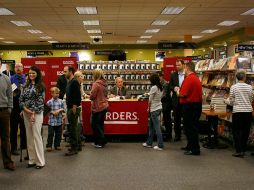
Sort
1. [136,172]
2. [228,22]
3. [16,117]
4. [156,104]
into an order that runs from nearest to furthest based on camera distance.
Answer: [136,172], [16,117], [156,104], [228,22]

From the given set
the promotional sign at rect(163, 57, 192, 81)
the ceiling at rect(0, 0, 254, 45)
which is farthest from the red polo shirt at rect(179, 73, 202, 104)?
the ceiling at rect(0, 0, 254, 45)

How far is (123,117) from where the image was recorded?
859cm

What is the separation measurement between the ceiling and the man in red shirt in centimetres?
503

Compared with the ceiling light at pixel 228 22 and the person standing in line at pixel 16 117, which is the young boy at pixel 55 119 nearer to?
the person standing in line at pixel 16 117

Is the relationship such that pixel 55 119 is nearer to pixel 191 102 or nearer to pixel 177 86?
pixel 191 102

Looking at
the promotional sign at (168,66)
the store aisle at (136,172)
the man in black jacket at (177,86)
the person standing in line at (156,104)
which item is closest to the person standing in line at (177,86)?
the man in black jacket at (177,86)

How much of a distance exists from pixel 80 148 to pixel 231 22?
10.7m

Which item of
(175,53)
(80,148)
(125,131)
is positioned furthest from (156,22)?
(175,53)

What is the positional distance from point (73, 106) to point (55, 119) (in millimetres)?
809

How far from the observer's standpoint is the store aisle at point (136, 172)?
5.16 metres

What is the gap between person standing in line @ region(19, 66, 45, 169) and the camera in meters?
5.95

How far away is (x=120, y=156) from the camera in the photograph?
7047 millimetres

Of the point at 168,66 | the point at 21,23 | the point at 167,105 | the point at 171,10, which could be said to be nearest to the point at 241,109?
the point at 167,105

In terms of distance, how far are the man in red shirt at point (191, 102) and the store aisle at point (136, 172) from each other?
0.31 metres
